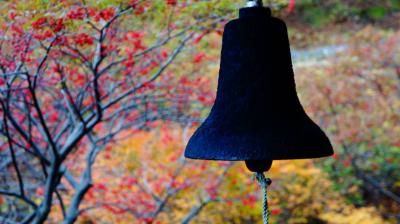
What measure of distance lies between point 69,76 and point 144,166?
2731 millimetres

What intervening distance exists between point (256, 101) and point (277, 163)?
15.2ft

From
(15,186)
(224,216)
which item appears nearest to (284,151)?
(15,186)

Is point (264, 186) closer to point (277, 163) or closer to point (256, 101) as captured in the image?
point (256, 101)

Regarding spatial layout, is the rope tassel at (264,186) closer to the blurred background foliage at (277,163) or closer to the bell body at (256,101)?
the bell body at (256,101)

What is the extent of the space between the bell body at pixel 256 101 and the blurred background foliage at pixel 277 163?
1.59 m

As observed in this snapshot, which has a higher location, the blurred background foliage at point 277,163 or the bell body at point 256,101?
the bell body at point 256,101

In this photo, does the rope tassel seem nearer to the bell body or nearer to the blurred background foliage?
the bell body

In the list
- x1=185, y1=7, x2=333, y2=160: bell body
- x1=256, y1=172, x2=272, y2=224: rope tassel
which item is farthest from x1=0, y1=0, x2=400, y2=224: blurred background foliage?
x1=256, y1=172, x2=272, y2=224: rope tassel

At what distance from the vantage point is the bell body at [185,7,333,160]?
176 cm

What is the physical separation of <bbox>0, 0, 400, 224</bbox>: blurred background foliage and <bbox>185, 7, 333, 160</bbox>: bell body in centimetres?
159

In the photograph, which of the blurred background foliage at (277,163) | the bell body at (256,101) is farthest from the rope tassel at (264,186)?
the blurred background foliage at (277,163)

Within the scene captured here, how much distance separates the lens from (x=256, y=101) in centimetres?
186

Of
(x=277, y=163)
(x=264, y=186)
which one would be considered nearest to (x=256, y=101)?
(x=264, y=186)

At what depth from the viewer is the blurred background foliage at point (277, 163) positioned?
5.38m
